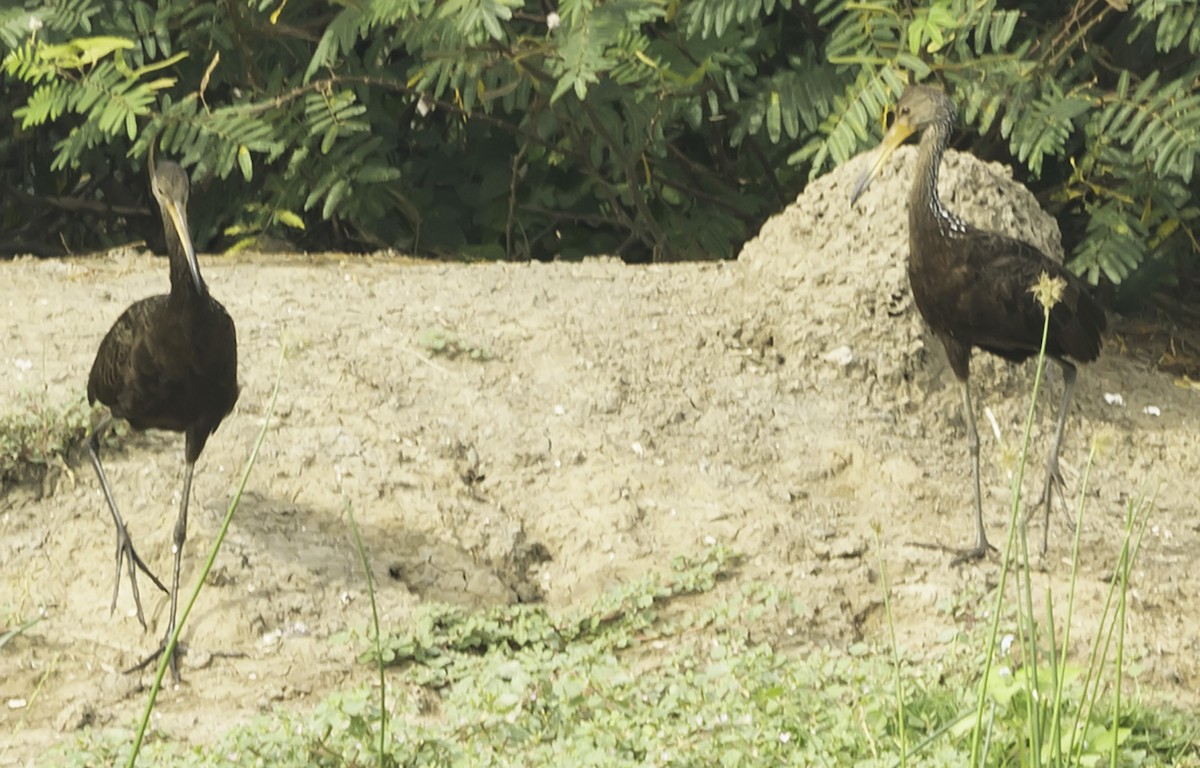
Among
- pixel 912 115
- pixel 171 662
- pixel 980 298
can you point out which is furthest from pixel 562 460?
pixel 912 115

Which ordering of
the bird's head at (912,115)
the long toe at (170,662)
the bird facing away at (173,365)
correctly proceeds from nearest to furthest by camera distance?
the long toe at (170,662), the bird facing away at (173,365), the bird's head at (912,115)

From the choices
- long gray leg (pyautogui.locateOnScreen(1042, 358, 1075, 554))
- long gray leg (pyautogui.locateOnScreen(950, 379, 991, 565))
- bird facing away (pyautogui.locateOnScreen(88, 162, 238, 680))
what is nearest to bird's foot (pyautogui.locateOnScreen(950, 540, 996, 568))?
long gray leg (pyautogui.locateOnScreen(950, 379, 991, 565))

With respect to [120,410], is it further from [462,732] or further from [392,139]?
[392,139]

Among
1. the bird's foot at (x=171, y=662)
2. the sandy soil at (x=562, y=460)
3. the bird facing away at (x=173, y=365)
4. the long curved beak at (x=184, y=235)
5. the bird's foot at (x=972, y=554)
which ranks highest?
the long curved beak at (x=184, y=235)

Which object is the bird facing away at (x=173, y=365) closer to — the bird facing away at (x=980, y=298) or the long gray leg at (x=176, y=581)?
the long gray leg at (x=176, y=581)

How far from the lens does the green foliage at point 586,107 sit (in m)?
6.59

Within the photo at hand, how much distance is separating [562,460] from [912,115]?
182 centimetres

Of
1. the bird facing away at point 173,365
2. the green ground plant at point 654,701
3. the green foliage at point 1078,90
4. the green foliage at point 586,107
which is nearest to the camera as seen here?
the green ground plant at point 654,701

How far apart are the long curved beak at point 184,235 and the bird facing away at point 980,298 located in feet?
7.75

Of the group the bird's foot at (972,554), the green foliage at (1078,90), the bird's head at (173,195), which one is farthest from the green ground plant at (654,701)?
the green foliage at (1078,90)

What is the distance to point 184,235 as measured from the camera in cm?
449

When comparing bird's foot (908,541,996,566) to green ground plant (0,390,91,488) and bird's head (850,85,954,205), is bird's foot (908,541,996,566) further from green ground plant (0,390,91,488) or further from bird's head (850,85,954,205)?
green ground plant (0,390,91,488)

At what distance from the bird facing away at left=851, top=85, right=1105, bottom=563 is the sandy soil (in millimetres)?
364

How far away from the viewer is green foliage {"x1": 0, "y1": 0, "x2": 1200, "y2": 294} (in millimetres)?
6594
